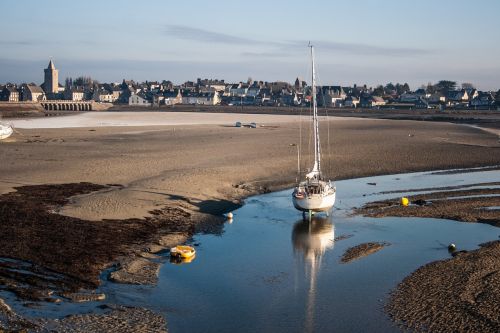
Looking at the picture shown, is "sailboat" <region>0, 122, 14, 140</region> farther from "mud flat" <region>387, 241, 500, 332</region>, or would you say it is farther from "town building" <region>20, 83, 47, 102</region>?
"town building" <region>20, 83, 47, 102</region>

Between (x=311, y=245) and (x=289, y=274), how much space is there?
4.00 metres

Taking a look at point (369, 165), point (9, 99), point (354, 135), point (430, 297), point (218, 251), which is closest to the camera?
point (430, 297)

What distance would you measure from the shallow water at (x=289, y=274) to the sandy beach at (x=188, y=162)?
2506 millimetres

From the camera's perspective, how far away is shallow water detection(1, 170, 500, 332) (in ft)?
56.5

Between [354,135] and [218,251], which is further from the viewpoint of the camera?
[354,135]

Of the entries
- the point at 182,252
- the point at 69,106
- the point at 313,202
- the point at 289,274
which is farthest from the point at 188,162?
the point at 69,106

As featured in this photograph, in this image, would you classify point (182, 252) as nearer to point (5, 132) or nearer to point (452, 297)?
point (452, 297)

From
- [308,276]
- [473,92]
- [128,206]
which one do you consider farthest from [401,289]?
[473,92]

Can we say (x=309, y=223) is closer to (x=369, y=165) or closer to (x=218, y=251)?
(x=218, y=251)

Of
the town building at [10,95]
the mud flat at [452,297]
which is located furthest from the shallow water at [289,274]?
Answer: the town building at [10,95]

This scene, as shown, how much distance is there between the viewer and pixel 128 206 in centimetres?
2923

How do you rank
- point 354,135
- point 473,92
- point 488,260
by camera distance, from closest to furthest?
1. point 488,260
2. point 354,135
3. point 473,92

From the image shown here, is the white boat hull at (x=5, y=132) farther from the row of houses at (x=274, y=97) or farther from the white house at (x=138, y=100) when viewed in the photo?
the white house at (x=138, y=100)

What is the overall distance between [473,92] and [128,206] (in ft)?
593
